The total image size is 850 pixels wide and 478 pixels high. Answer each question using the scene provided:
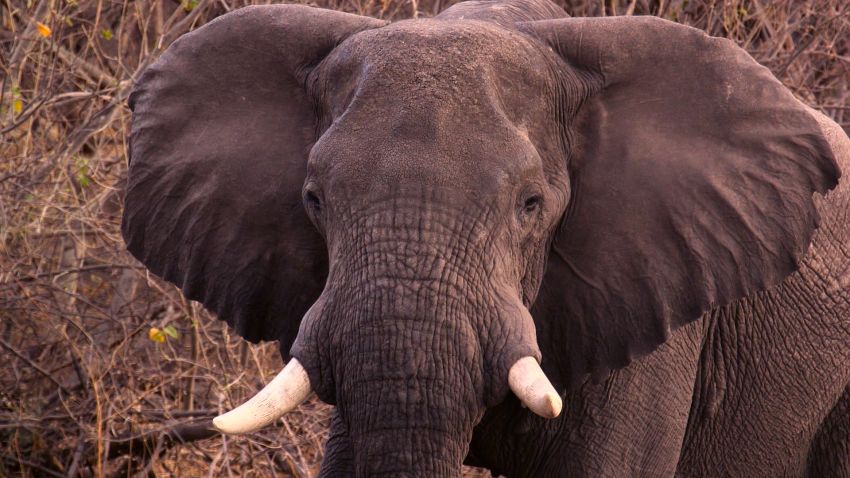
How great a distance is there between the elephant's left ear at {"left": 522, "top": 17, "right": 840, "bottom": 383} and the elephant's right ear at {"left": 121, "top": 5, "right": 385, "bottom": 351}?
1.83ft

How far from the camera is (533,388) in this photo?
2830mm

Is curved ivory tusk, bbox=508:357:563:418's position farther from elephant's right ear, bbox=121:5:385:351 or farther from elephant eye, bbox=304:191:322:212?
elephant's right ear, bbox=121:5:385:351

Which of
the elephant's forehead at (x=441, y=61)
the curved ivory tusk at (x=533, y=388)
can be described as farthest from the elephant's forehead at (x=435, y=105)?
the curved ivory tusk at (x=533, y=388)

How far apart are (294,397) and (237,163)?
0.80 metres

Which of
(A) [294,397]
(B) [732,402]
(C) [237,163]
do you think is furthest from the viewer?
(B) [732,402]

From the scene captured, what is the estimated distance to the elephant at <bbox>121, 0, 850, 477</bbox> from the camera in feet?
9.60

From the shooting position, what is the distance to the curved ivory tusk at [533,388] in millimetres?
2787

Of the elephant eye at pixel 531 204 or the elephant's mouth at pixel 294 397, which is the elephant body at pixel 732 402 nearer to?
the elephant eye at pixel 531 204

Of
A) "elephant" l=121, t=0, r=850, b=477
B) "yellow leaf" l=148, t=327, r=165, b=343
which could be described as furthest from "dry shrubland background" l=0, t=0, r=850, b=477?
"elephant" l=121, t=0, r=850, b=477

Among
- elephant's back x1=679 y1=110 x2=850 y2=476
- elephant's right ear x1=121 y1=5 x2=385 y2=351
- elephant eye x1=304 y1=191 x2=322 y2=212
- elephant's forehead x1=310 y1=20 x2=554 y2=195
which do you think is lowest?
elephant's back x1=679 y1=110 x2=850 y2=476

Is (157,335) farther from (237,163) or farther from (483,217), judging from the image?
(483,217)

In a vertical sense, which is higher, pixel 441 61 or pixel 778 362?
pixel 441 61

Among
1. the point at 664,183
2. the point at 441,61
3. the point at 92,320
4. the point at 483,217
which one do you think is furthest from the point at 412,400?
the point at 92,320

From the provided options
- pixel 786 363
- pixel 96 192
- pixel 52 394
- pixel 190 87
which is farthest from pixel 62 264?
pixel 786 363
